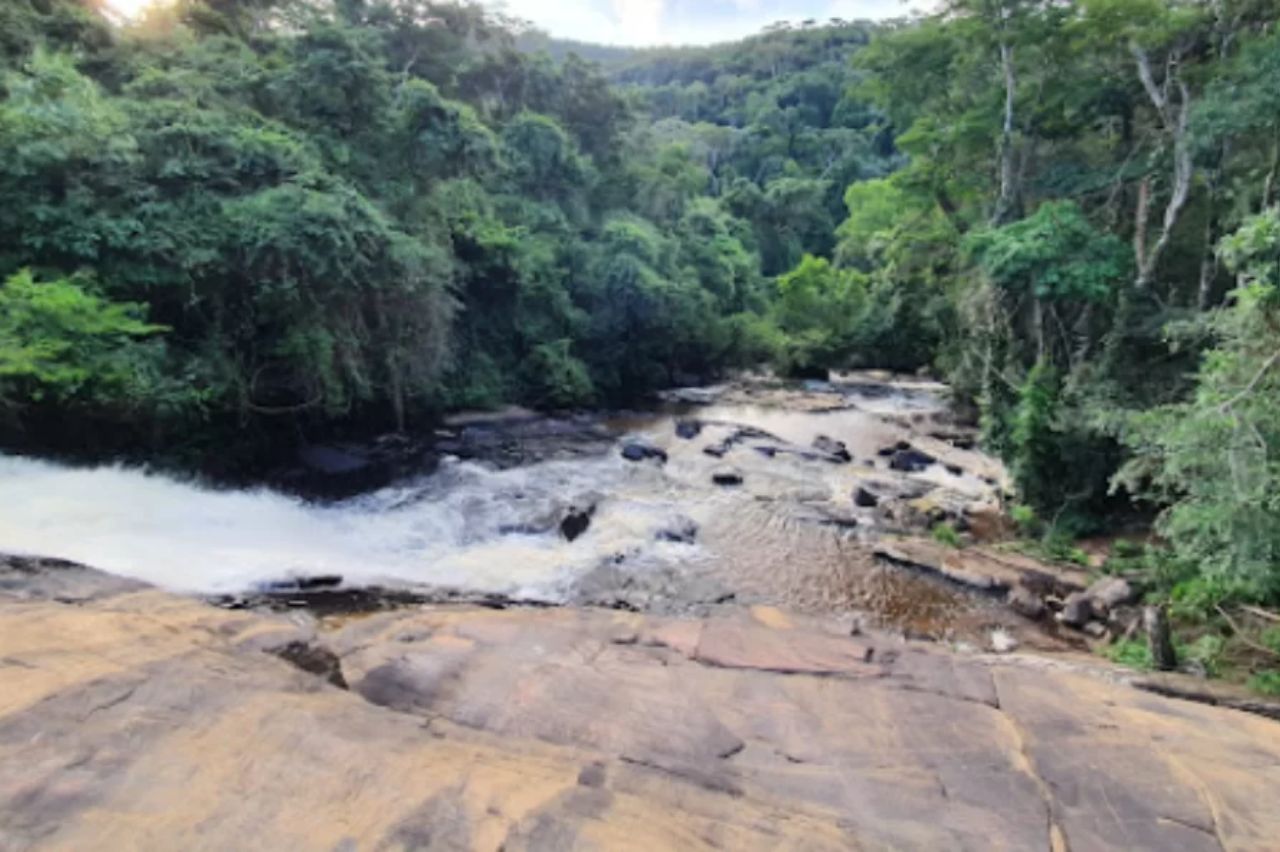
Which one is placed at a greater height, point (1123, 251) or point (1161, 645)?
point (1123, 251)

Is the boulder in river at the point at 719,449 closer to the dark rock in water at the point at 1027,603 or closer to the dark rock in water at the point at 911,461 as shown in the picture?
the dark rock in water at the point at 911,461

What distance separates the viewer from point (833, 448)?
56.9 ft

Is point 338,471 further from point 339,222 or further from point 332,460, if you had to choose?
point 339,222

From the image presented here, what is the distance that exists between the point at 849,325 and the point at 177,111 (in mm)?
26832

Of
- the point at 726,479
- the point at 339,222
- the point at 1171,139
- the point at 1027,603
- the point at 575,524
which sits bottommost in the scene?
the point at 1027,603

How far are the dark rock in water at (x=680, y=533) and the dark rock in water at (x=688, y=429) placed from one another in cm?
696

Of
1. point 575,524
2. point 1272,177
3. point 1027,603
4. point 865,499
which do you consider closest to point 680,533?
point 575,524

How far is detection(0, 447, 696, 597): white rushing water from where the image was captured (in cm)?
828

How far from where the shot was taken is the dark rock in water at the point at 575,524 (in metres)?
10.9

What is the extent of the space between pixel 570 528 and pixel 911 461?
8.58m

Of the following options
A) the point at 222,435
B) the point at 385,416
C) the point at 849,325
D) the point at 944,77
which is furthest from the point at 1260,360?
the point at 849,325

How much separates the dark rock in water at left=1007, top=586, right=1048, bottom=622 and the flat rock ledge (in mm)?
4627

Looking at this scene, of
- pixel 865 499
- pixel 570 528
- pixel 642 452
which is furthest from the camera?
pixel 642 452

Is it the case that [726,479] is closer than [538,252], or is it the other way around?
[726,479]
